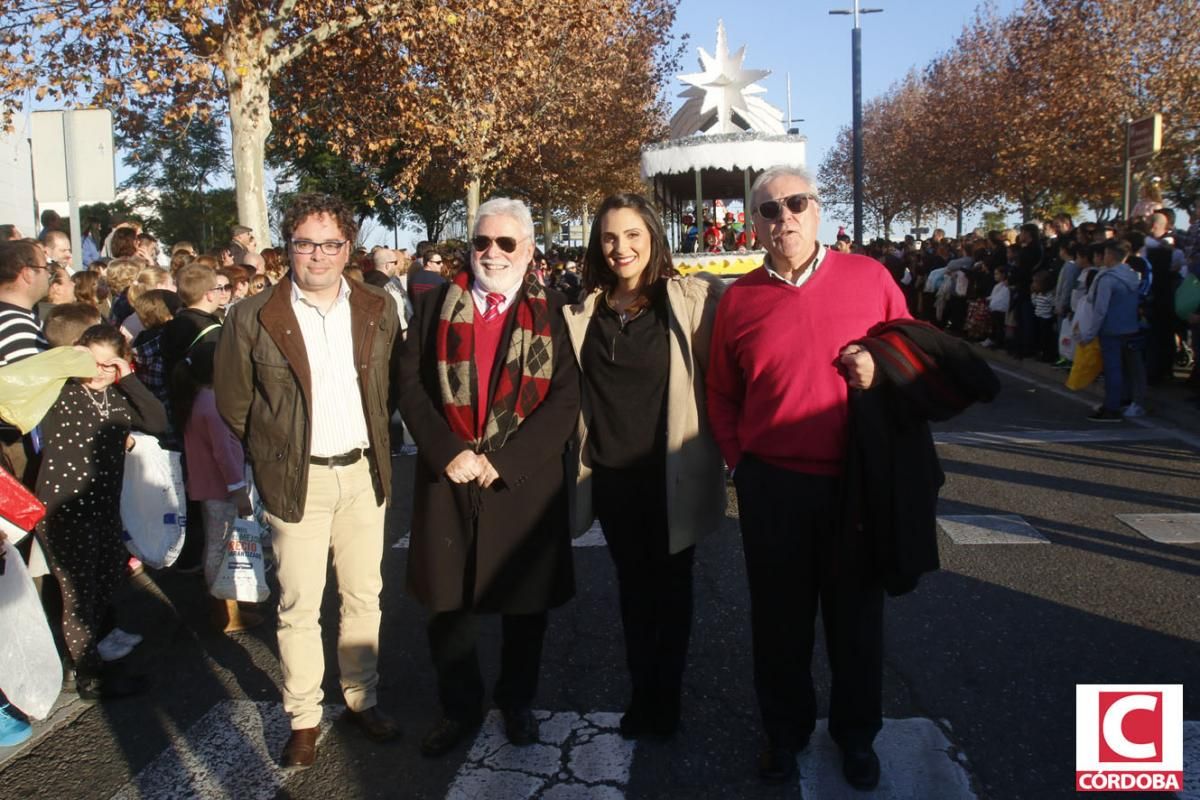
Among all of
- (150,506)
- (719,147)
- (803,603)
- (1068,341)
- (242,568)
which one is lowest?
(242,568)

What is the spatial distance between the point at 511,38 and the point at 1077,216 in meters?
28.5

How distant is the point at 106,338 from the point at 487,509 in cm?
195

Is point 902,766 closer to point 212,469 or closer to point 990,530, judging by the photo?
point 990,530

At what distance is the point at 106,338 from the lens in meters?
4.02

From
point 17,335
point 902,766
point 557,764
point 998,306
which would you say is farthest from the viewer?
point 998,306

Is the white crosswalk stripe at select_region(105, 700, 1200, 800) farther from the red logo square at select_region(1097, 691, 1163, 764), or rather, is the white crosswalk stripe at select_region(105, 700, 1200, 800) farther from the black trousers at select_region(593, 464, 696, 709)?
the black trousers at select_region(593, 464, 696, 709)

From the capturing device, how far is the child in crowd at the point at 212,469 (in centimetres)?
457

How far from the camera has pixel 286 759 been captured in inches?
132

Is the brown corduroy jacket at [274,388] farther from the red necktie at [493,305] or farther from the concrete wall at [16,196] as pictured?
the concrete wall at [16,196]

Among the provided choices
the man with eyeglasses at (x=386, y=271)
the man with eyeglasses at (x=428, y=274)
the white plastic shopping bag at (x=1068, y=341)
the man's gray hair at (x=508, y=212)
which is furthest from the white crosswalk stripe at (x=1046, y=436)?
the man's gray hair at (x=508, y=212)

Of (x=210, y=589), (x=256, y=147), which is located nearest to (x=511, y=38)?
(x=256, y=147)

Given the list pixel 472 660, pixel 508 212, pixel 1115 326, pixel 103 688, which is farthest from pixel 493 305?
pixel 1115 326

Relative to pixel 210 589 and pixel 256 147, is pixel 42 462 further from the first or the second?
pixel 256 147

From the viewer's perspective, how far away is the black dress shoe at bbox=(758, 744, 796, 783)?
3148 mm
